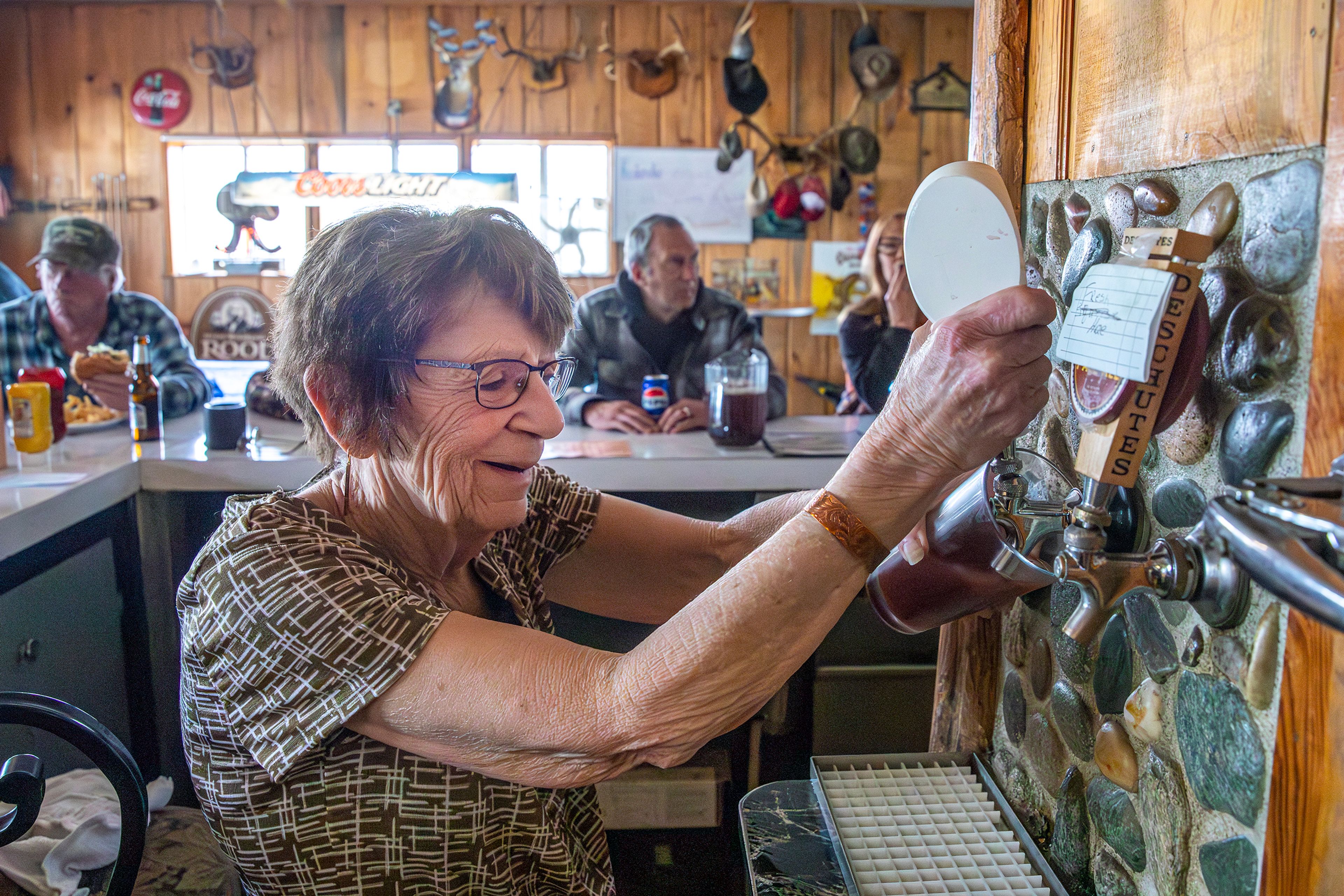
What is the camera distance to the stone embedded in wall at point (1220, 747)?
0.69m

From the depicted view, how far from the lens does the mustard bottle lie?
6.88ft

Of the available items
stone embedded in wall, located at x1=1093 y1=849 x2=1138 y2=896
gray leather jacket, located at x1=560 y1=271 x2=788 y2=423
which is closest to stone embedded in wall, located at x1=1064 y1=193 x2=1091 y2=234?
stone embedded in wall, located at x1=1093 y1=849 x2=1138 y2=896

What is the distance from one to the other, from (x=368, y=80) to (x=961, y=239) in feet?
17.1

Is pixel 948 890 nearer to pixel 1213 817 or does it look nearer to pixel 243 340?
pixel 1213 817

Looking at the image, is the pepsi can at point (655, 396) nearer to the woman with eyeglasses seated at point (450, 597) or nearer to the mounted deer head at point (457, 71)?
the woman with eyeglasses seated at point (450, 597)

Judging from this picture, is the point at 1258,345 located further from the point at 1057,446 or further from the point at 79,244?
the point at 79,244

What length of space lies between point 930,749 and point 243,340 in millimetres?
4985

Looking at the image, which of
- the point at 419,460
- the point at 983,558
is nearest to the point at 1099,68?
the point at 983,558

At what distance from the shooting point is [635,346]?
11.9ft

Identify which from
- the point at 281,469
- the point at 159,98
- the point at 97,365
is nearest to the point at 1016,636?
the point at 281,469

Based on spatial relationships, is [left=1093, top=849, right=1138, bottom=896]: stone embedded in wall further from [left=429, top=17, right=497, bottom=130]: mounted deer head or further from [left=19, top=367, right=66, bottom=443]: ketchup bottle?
[left=429, top=17, right=497, bottom=130]: mounted deer head

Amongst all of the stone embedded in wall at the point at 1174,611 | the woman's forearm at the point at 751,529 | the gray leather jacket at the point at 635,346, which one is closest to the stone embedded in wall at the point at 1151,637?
the stone embedded in wall at the point at 1174,611

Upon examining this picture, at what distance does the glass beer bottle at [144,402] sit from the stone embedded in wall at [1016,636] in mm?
2096

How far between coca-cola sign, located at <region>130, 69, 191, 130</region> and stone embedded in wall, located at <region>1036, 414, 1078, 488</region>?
18.1 feet
